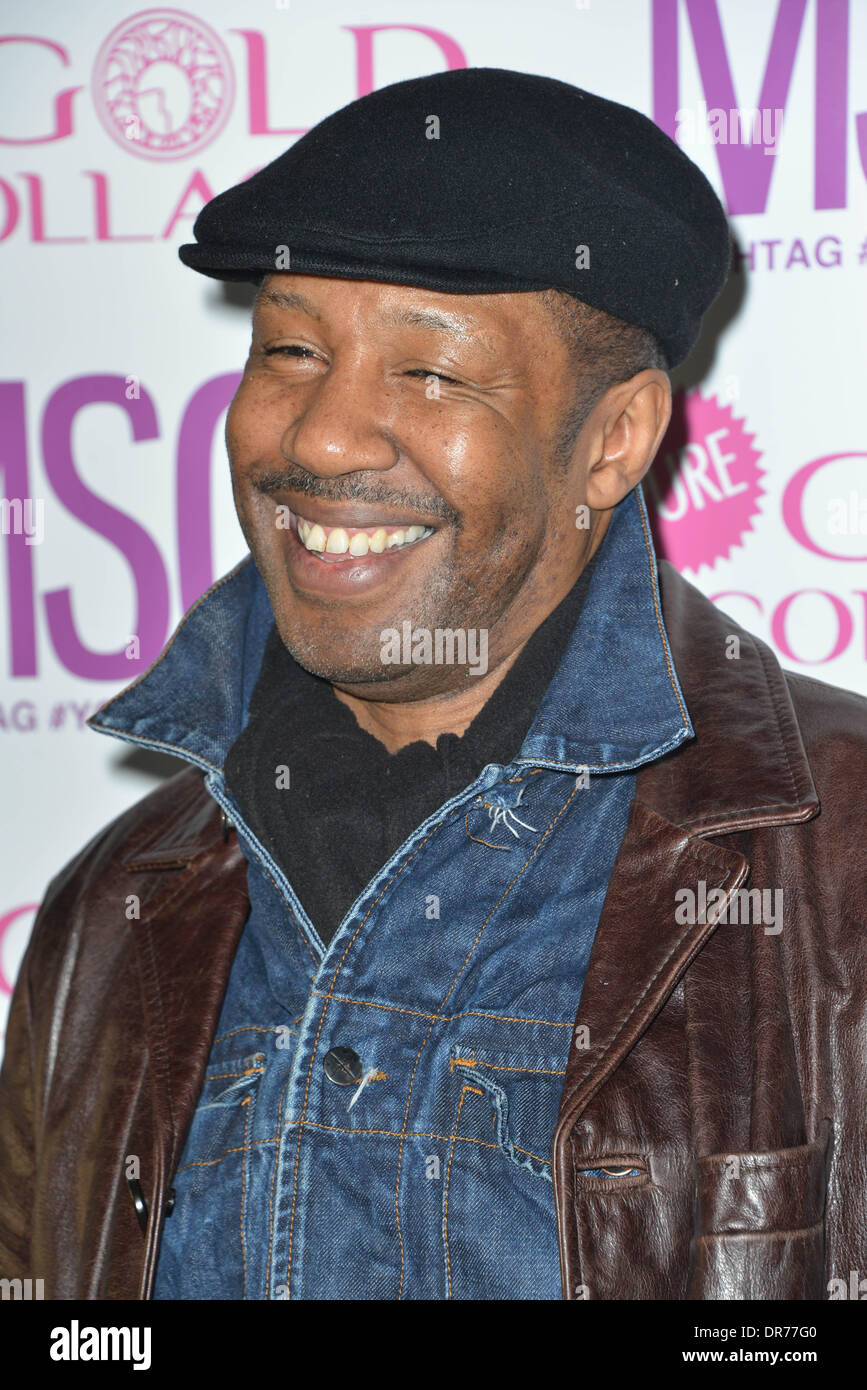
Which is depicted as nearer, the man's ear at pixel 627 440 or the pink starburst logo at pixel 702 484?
the man's ear at pixel 627 440

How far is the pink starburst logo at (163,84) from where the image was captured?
1895 millimetres

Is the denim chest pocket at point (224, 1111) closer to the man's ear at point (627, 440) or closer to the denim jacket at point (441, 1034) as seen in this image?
the denim jacket at point (441, 1034)

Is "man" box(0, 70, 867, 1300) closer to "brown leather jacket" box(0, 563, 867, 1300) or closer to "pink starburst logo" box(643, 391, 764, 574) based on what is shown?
"brown leather jacket" box(0, 563, 867, 1300)

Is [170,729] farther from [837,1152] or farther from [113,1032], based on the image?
[837,1152]

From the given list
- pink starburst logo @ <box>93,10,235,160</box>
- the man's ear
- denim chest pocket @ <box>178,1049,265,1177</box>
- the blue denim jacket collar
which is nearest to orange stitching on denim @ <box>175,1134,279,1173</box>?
denim chest pocket @ <box>178,1049,265,1177</box>

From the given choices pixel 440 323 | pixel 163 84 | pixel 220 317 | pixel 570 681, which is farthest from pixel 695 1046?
pixel 163 84

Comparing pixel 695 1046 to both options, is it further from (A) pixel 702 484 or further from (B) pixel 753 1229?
→ (A) pixel 702 484

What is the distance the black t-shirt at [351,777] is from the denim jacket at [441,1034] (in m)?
0.02

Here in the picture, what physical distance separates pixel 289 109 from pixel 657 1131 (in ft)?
4.73

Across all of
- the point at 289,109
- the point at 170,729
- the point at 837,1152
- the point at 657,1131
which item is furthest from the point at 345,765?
the point at 289,109

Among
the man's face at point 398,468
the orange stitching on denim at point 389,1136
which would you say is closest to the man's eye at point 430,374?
the man's face at point 398,468

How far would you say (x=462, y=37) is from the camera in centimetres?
183

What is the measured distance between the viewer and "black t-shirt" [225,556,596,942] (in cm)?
138
